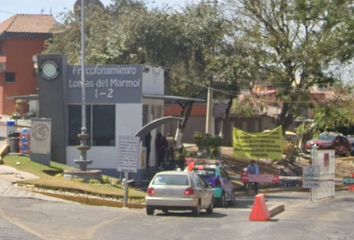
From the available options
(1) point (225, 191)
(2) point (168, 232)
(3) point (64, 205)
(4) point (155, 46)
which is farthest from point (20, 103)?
(2) point (168, 232)

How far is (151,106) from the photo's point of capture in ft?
138

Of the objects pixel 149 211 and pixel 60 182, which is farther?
pixel 60 182

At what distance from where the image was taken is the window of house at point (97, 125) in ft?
125

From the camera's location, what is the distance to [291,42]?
52.3 meters

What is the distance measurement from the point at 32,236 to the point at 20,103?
156 ft

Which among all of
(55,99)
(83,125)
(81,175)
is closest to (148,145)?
(55,99)

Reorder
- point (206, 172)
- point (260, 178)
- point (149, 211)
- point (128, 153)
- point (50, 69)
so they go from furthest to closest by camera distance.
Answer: point (260, 178) < point (50, 69) < point (206, 172) < point (128, 153) < point (149, 211)

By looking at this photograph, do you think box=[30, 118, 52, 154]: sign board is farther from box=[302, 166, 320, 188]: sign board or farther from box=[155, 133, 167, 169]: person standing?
box=[302, 166, 320, 188]: sign board

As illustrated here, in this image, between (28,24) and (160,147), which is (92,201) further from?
(28,24)

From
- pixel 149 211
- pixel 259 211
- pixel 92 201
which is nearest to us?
pixel 259 211

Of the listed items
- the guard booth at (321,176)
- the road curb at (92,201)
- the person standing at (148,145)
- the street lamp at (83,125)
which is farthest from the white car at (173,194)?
the person standing at (148,145)

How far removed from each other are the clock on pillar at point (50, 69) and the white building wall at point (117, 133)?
10.5ft

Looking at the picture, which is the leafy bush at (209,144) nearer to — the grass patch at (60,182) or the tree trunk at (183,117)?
the tree trunk at (183,117)

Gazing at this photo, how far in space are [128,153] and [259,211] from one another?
7439 millimetres
